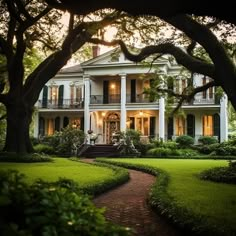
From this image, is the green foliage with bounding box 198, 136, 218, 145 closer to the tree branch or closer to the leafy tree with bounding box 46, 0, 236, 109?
the leafy tree with bounding box 46, 0, 236, 109

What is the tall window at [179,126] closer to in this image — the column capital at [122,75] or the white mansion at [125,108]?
the white mansion at [125,108]

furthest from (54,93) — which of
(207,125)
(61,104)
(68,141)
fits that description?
(207,125)

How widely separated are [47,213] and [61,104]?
36478mm

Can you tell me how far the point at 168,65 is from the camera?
112ft

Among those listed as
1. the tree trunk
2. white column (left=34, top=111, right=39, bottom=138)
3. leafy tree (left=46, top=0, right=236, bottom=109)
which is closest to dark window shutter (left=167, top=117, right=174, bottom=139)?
white column (left=34, top=111, right=39, bottom=138)

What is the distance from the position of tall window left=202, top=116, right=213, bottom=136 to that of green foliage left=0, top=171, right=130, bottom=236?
32258mm

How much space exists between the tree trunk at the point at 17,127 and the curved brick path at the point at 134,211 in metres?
11.0

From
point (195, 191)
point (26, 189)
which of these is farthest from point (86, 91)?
point (26, 189)

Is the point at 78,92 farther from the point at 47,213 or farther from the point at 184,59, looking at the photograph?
the point at 47,213

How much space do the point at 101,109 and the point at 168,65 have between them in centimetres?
727

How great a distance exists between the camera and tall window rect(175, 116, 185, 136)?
34.9 metres

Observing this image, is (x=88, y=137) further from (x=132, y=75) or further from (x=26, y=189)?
(x=26, y=189)

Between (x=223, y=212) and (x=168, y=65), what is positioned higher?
(x=168, y=65)

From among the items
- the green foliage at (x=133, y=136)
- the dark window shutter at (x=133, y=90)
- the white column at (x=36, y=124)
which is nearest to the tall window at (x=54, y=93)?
the white column at (x=36, y=124)
